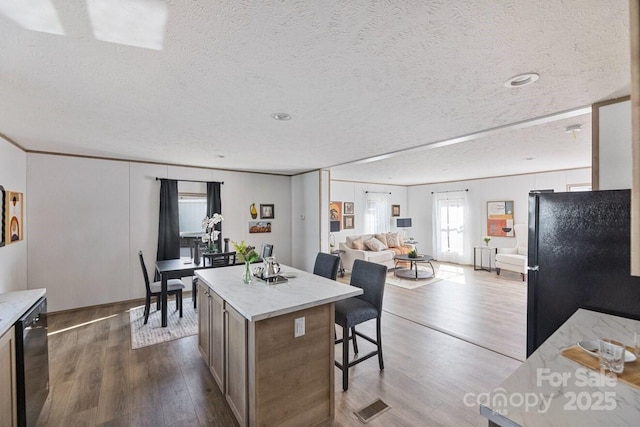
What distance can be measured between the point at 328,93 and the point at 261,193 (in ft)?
13.6

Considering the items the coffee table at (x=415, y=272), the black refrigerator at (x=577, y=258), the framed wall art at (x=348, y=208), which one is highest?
the framed wall art at (x=348, y=208)

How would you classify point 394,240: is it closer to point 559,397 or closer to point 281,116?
point 281,116

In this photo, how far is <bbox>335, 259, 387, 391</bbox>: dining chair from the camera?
2.37 meters

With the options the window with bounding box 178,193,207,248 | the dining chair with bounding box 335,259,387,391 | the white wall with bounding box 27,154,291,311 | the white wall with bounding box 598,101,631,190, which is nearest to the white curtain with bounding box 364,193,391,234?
the window with bounding box 178,193,207,248

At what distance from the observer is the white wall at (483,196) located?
6.30m

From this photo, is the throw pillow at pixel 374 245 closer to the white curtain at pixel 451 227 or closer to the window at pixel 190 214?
the white curtain at pixel 451 227

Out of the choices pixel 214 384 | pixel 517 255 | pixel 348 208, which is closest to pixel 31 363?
pixel 214 384

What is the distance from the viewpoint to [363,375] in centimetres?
259

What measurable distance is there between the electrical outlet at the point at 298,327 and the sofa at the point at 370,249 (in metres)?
4.83

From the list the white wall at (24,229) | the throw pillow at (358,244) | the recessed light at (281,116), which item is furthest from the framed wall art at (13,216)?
the throw pillow at (358,244)

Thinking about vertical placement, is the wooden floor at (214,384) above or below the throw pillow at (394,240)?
below

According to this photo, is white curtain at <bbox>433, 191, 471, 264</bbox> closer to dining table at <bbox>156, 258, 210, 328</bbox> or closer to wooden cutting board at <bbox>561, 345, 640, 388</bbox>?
dining table at <bbox>156, 258, 210, 328</bbox>

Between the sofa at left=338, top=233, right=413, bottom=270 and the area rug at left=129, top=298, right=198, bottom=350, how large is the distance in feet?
12.3

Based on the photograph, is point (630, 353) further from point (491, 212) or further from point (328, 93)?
point (491, 212)
